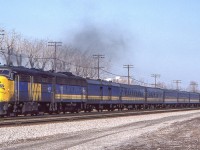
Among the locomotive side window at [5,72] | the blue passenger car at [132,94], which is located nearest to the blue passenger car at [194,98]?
the blue passenger car at [132,94]

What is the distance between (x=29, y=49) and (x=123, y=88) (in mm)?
34582

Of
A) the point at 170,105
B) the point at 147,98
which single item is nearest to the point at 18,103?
the point at 147,98

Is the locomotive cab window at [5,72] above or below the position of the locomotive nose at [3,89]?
above

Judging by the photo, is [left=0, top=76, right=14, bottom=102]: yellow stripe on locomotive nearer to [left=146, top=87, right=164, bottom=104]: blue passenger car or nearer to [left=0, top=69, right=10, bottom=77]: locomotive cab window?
[left=0, top=69, right=10, bottom=77]: locomotive cab window

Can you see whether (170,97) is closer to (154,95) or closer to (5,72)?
(154,95)

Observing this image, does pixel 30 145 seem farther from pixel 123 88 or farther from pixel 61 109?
pixel 123 88

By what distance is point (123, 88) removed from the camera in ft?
190

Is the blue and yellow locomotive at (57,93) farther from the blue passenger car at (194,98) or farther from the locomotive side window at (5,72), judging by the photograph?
the blue passenger car at (194,98)

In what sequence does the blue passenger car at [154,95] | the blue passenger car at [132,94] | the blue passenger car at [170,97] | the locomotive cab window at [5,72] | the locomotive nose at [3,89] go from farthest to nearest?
the blue passenger car at [170,97] < the blue passenger car at [154,95] < the blue passenger car at [132,94] < the locomotive cab window at [5,72] < the locomotive nose at [3,89]

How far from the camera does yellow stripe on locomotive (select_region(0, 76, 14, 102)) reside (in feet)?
94.8

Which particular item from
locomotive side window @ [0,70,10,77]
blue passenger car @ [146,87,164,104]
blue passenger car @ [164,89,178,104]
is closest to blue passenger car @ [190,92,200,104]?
blue passenger car @ [164,89,178,104]

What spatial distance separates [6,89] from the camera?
29.2m

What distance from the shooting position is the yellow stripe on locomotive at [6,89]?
28.9m

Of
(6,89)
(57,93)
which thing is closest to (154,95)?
(57,93)
